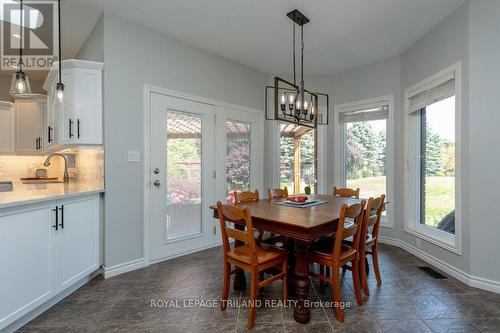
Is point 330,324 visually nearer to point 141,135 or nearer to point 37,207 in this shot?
point 37,207

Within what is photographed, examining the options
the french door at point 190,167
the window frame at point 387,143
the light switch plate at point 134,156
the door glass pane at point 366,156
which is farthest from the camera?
the door glass pane at point 366,156

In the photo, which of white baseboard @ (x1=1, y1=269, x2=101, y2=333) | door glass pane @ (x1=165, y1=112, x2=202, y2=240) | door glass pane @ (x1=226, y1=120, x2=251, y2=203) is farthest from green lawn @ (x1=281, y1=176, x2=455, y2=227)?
white baseboard @ (x1=1, y1=269, x2=101, y2=333)

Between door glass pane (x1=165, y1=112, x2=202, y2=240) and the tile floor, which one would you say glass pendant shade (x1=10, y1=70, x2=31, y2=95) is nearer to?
door glass pane (x1=165, y1=112, x2=202, y2=240)

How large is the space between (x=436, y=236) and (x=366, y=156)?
1.52m

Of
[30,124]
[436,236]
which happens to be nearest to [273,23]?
[436,236]

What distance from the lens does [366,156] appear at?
13.3 ft

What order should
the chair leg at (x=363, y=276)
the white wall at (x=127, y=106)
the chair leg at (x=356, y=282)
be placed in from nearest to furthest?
the chair leg at (x=356, y=282) → the chair leg at (x=363, y=276) → the white wall at (x=127, y=106)

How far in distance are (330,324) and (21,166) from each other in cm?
555

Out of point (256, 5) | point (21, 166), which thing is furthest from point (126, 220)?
point (21, 166)

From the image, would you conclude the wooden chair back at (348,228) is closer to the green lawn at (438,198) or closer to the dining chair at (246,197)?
the dining chair at (246,197)

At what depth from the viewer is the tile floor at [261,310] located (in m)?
1.79

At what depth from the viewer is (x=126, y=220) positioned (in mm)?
2746

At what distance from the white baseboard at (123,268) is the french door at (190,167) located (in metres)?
0.16

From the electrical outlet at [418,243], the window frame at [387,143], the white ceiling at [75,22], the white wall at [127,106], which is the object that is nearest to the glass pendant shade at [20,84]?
the white wall at [127,106]
